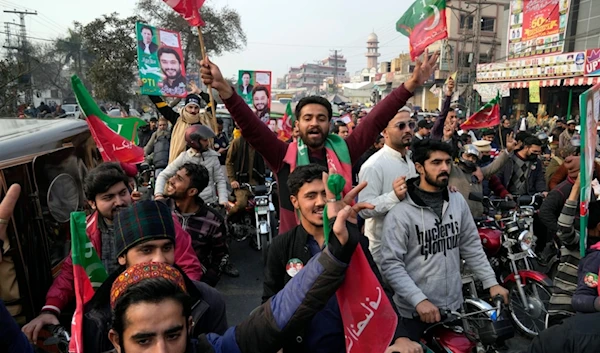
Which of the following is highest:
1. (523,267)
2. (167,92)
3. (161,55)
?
(161,55)

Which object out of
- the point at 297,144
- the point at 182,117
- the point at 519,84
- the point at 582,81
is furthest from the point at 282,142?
the point at 519,84

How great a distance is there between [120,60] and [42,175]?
727 inches

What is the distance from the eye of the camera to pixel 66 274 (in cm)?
248

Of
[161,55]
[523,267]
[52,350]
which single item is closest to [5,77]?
[161,55]

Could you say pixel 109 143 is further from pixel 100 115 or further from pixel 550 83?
pixel 550 83

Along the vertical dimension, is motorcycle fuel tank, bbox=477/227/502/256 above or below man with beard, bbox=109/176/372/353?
below

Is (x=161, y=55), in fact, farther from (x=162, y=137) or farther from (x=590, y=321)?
(x=590, y=321)

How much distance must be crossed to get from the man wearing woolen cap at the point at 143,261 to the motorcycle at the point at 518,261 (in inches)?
123

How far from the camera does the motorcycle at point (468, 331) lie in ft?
8.79

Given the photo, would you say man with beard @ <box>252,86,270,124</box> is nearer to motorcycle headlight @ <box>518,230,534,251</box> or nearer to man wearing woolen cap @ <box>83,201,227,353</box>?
motorcycle headlight @ <box>518,230,534,251</box>

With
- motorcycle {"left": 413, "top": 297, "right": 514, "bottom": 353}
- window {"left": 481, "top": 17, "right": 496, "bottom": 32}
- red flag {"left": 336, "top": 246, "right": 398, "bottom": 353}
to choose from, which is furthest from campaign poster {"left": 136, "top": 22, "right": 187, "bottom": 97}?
window {"left": 481, "top": 17, "right": 496, "bottom": 32}

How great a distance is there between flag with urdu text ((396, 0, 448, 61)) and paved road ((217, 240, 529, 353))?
358 centimetres

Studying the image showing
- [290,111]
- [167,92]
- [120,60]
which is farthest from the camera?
[120,60]

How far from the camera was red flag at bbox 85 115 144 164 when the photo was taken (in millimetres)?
3609
